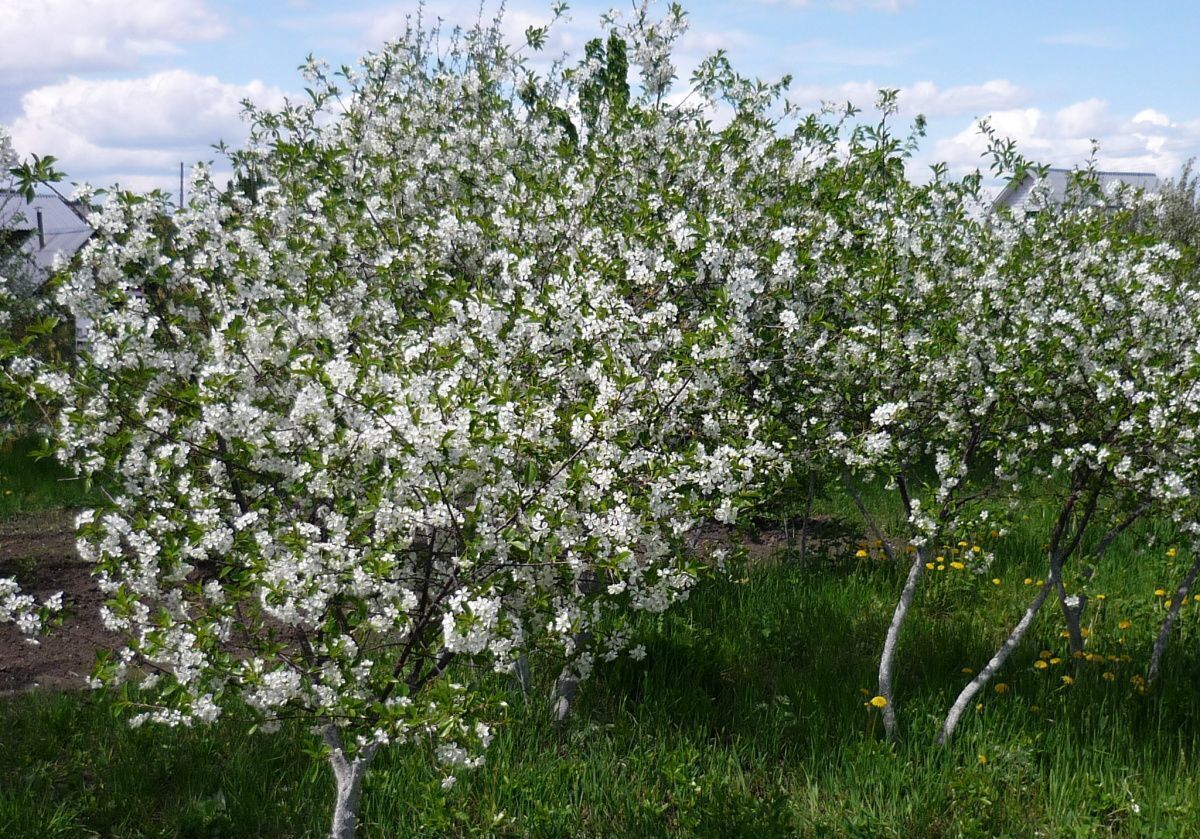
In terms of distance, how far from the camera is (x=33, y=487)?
382 inches

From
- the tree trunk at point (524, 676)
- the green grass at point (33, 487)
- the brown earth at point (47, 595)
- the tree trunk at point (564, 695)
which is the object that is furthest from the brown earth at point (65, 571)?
the tree trunk at point (524, 676)

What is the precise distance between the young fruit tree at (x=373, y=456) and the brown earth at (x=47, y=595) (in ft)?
5.95

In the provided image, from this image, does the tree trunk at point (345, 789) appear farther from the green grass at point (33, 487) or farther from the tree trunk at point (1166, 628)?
the green grass at point (33, 487)

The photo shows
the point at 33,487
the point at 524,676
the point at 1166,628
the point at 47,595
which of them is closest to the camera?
the point at 524,676

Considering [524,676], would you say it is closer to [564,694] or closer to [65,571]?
[564,694]

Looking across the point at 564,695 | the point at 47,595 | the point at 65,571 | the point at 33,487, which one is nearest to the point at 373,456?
the point at 564,695

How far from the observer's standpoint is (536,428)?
3.56 m

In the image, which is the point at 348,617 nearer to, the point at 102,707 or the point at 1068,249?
the point at 102,707

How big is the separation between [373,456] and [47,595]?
194 inches

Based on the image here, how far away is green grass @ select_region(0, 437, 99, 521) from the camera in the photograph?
9242 mm

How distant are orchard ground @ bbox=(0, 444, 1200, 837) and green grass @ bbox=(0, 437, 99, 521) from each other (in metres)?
3.42

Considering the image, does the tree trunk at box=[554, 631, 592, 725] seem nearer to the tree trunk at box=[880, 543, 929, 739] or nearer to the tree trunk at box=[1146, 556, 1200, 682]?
the tree trunk at box=[880, 543, 929, 739]

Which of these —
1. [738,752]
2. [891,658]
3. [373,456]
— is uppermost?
[373,456]

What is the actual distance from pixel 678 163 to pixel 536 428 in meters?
2.48
